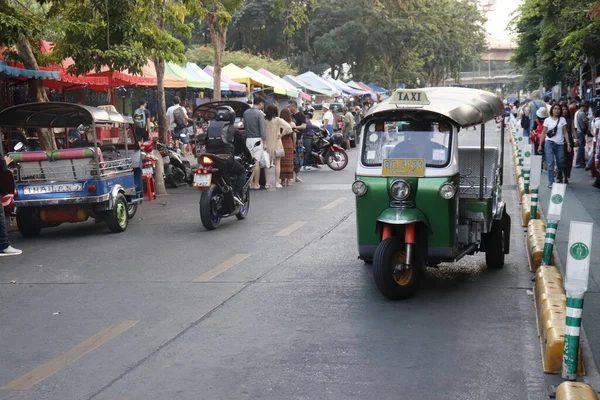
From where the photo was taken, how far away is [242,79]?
32000mm

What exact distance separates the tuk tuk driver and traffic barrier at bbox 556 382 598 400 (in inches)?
139

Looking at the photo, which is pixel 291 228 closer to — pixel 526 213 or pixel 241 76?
pixel 526 213

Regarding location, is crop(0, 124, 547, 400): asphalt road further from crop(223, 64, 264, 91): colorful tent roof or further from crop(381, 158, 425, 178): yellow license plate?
crop(223, 64, 264, 91): colorful tent roof

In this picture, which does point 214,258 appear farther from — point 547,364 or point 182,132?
point 182,132

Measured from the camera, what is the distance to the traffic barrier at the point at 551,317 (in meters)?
5.77

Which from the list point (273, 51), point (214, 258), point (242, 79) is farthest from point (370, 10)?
point (214, 258)

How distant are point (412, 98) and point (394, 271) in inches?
65.4

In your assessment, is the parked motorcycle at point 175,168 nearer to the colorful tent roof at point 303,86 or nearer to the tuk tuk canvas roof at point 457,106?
the tuk tuk canvas roof at point 457,106

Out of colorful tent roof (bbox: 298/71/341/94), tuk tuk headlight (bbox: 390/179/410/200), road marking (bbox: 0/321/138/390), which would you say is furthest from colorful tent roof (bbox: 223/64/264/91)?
road marking (bbox: 0/321/138/390)

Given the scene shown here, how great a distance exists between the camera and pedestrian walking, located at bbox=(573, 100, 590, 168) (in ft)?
69.0

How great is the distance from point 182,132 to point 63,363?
18850 mm

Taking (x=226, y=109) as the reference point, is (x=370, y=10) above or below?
above

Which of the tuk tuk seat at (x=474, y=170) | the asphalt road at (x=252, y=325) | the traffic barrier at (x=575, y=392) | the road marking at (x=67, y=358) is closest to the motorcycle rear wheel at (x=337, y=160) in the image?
the asphalt road at (x=252, y=325)

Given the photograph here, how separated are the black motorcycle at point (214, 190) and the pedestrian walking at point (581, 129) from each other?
11.0 meters
